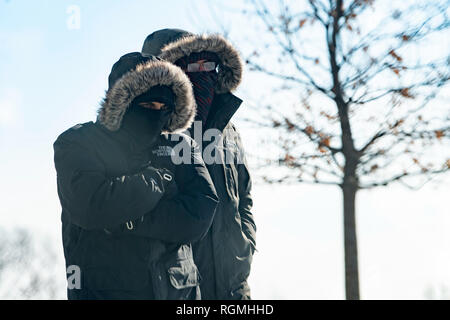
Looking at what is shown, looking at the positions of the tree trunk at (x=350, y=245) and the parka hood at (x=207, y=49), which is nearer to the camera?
the parka hood at (x=207, y=49)

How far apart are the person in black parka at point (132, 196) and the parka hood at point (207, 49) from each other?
67cm

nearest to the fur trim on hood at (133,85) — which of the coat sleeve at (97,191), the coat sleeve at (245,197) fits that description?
the coat sleeve at (97,191)

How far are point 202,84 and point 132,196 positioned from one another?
115 cm

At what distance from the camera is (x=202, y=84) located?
11.3 ft

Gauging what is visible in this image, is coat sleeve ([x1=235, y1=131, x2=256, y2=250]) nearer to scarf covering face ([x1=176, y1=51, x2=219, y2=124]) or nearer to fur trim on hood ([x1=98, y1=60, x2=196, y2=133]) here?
scarf covering face ([x1=176, y1=51, x2=219, y2=124])

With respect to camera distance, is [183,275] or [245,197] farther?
[245,197]

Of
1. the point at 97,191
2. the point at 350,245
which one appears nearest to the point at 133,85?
the point at 97,191

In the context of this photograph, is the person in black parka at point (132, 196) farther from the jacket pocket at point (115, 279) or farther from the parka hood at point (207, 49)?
the parka hood at point (207, 49)

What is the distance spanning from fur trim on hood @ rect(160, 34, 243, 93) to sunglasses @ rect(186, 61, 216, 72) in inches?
2.8

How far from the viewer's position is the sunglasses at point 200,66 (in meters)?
3.48

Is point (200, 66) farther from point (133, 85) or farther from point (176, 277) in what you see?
point (176, 277)
